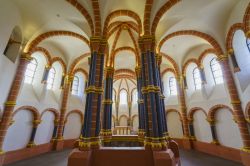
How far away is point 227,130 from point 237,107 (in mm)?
2235

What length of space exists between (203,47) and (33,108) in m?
14.1

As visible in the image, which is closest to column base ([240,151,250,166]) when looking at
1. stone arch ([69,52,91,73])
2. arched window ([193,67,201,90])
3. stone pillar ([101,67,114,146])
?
arched window ([193,67,201,90])

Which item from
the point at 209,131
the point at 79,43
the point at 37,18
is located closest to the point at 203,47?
the point at 209,131

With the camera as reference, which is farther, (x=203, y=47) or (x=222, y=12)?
(x=203, y=47)

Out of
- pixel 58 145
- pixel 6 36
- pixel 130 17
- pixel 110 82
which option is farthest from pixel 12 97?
pixel 130 17

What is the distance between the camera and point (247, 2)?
6.61 meters

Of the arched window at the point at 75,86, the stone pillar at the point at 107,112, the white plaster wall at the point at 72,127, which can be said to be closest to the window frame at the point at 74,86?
the arched window at the point at 75,86

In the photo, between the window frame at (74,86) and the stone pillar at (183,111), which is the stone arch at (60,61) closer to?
the window frame at (74,86)

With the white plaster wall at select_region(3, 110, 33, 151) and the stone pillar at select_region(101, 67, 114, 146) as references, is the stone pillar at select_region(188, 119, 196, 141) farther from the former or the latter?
the white plaster wall at select_region(3, 110, 33, 151)

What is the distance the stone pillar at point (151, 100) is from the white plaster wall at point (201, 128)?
6849mm

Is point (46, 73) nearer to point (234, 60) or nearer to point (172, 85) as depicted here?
point (172, 85)

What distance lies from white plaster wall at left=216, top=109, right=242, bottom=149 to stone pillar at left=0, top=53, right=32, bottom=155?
1323 cm

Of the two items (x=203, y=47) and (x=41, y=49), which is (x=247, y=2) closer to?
(x=203, y=47)

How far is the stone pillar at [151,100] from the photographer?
5160 millimetres
